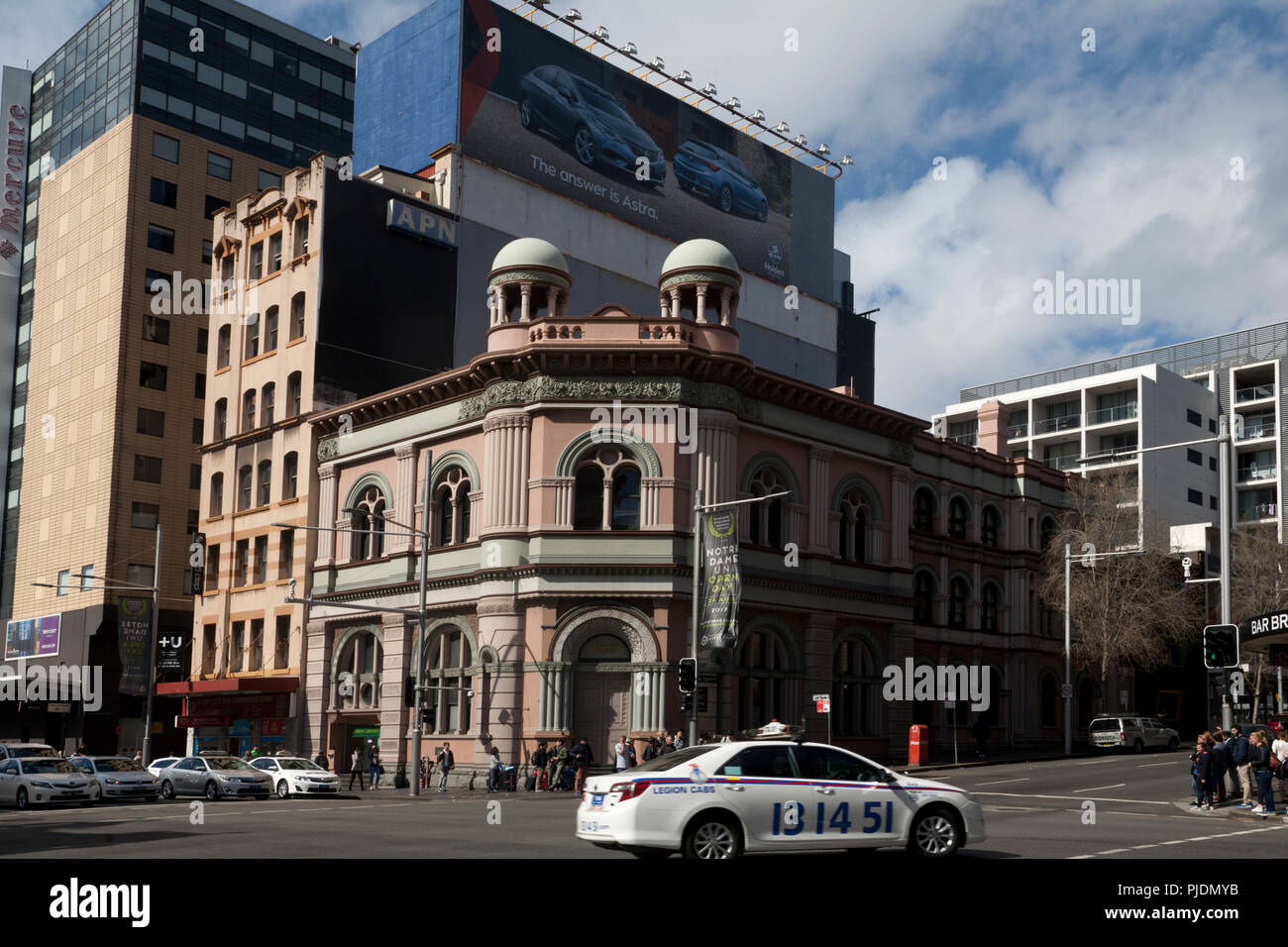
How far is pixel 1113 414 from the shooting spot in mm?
95688

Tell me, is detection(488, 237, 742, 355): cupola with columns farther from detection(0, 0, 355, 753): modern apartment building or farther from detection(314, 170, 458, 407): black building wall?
detection(0, 0, 355, 753): modern apartment building

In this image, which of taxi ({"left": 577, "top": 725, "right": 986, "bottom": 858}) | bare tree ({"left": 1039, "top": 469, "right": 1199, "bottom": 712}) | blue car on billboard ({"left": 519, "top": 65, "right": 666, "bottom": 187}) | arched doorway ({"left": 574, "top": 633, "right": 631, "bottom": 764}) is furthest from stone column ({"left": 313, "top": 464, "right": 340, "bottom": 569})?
taxi ({"left": 577, "top": 725, "right": 986, "bottom": 858})

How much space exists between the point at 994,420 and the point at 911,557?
12.9 metres

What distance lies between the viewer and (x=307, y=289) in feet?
179

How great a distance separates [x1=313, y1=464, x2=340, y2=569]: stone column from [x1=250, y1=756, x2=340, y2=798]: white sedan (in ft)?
39.4

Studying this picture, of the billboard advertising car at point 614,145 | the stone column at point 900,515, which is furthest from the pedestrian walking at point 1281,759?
the billboard advertising car at point 614,145

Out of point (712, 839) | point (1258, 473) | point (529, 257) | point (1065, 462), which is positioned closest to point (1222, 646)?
point (712, 839)

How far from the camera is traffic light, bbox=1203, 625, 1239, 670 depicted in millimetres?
29345

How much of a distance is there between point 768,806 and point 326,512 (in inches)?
1522

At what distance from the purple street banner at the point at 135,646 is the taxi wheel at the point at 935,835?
139 ft

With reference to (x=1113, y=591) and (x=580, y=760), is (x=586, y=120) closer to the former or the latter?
(x=1113, y=591)

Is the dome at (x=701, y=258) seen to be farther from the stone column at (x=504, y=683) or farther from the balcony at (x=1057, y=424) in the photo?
the balcony at (x=1057, y=424)

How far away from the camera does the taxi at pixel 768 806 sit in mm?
16812
